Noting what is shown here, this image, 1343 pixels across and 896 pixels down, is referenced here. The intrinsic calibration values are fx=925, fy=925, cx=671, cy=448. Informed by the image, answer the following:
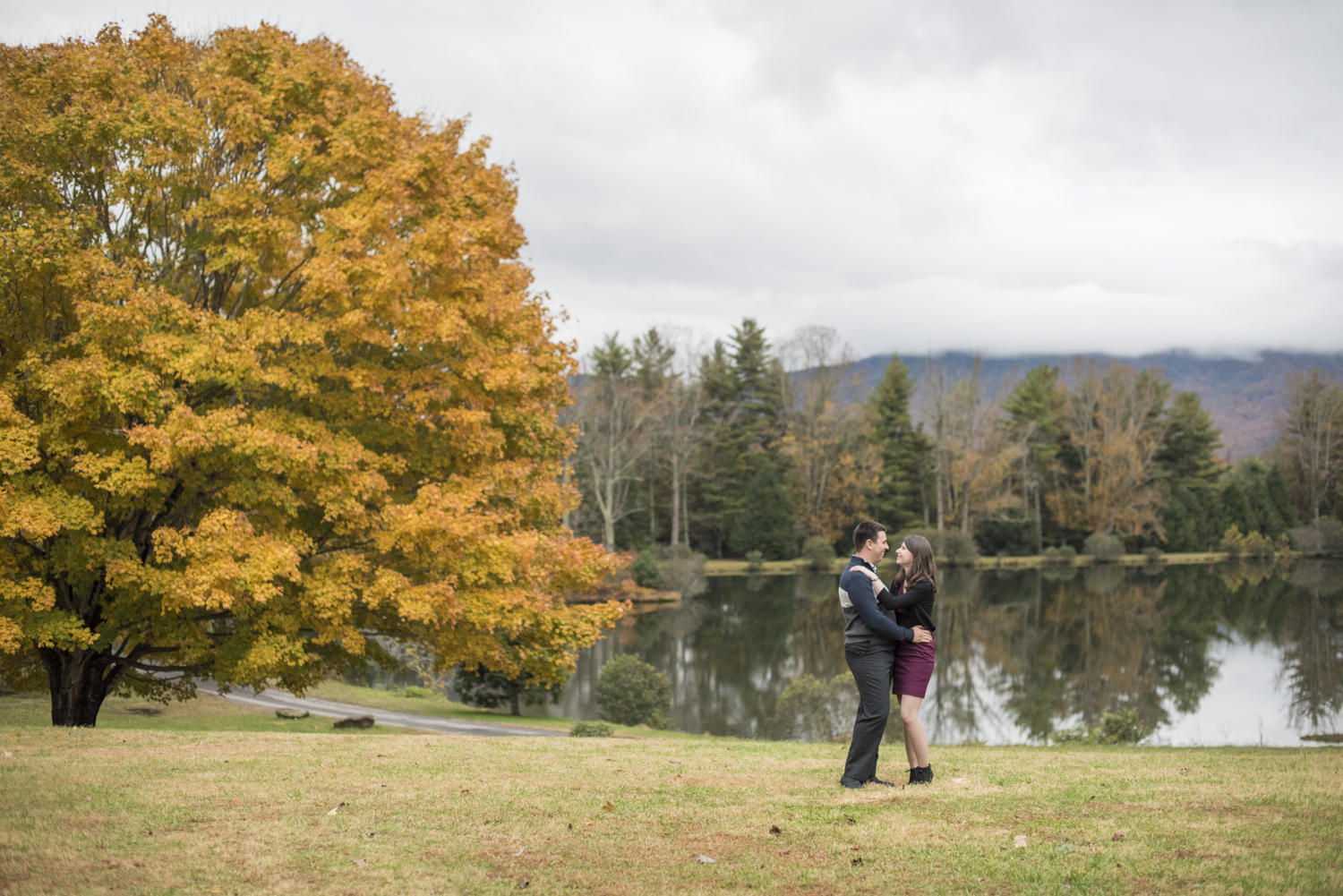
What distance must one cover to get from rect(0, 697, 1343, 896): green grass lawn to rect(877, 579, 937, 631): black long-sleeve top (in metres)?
1.13

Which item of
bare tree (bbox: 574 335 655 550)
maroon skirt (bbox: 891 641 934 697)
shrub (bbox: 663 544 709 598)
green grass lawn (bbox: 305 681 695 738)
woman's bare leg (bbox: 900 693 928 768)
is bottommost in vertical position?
green grass lawn (bbox: 305 681 695 738)

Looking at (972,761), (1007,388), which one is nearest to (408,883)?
(972,761)

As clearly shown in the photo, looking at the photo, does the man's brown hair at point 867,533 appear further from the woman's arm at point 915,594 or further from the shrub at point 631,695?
the shrub at point 631,695

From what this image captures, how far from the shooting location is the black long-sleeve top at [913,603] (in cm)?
624

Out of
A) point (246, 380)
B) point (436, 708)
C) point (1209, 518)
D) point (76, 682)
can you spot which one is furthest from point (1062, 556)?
point (76, 682)

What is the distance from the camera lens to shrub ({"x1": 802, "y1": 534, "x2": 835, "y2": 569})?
56.1 metres

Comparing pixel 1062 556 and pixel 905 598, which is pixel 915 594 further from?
pixel 1062 556

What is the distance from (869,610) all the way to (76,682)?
11.3 m

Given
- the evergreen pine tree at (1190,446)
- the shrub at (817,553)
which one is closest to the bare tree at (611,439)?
the shrub at (817,553)

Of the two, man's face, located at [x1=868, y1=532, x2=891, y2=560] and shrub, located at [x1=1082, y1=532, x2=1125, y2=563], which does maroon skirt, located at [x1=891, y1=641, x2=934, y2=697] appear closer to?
man's face, located at [x1=868, y1=532, x2=891, y2=560]

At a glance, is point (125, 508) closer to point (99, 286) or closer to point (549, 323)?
point (99, 286)

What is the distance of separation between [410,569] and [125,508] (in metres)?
3.59

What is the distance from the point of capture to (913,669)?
6.42 metres

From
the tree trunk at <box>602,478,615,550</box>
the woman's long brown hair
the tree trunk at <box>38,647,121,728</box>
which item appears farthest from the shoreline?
the woman's long brown hair
